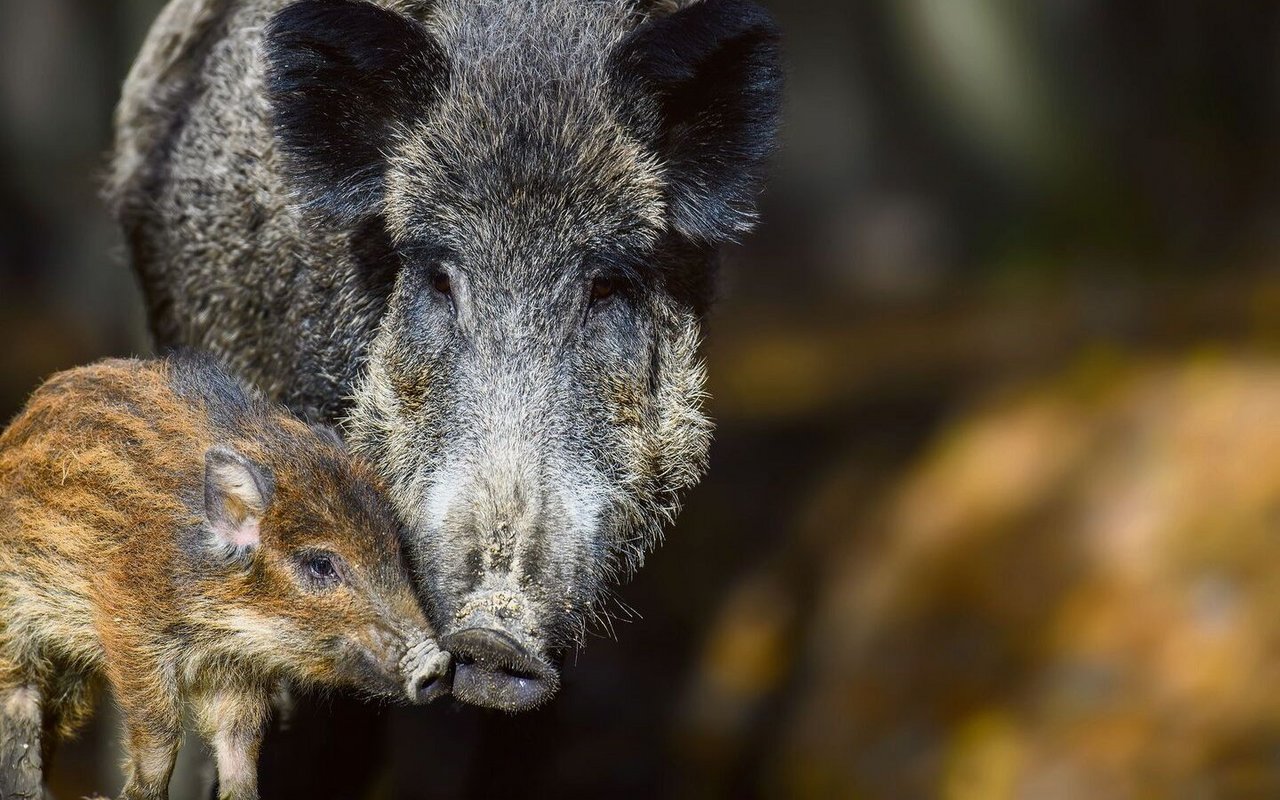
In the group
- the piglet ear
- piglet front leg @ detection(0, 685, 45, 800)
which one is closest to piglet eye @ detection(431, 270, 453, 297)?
the piglet ear

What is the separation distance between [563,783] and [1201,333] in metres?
4.25

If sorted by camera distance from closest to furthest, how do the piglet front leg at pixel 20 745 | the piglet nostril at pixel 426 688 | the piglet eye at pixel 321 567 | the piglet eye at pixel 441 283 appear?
the piglet nostril at pixel 426 688 < the piglet eye at pixel 321 567 < the piglet front leg at pixel 20 745 < the piglet eye at pixel 441 283

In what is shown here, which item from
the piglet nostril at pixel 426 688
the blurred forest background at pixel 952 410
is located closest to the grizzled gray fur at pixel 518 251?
the piglet nostril at pixel 426 688

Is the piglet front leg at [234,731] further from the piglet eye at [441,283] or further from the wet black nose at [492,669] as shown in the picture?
the piglet eye at [441,283]

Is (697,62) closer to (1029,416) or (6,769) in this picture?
(6,769)

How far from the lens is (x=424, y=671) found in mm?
2725

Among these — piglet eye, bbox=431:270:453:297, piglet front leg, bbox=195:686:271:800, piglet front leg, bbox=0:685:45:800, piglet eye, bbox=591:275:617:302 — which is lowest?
piglet front leg, bbox=0:685:45:800

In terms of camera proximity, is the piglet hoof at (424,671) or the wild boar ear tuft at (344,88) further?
the wild boar ear tuft at (344,88)

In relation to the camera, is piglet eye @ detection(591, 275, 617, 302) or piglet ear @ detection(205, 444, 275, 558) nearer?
piglet ear @ detection(205, 444, 275, 558)

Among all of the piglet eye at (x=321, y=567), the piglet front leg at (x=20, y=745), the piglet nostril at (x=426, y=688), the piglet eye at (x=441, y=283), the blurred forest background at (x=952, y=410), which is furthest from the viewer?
the blurred forest background at (x=952, y=410)

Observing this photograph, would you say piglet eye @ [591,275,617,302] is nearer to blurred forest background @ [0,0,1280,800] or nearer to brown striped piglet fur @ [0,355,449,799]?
brown striped piglet fur @ [0,355,449,799]

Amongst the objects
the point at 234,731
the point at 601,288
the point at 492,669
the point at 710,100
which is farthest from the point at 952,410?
the point at 234,731

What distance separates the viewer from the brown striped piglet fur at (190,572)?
2773 mm

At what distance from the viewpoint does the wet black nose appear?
2.75 metres
